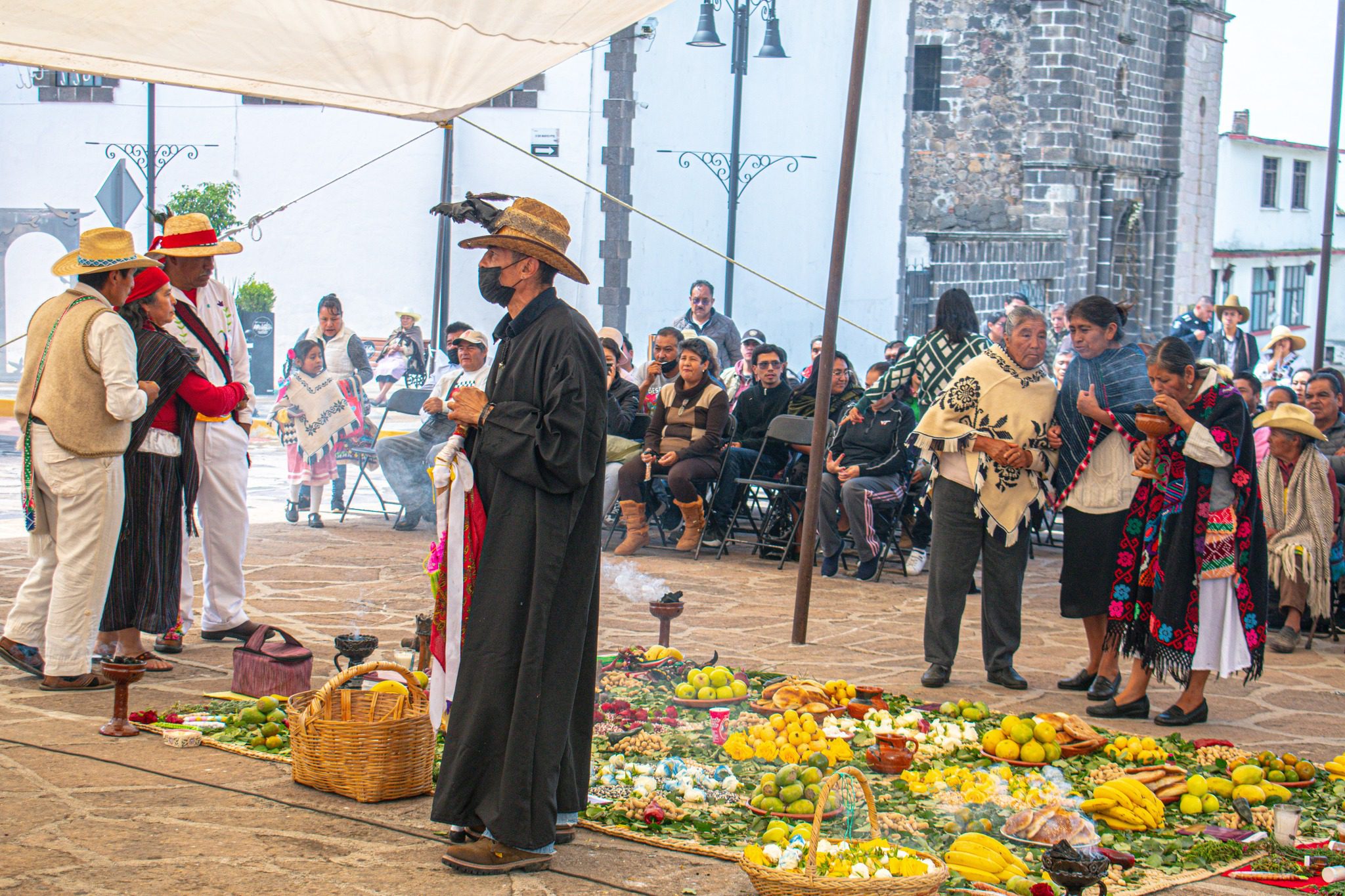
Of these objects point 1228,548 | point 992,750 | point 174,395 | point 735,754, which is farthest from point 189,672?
point 1228,548

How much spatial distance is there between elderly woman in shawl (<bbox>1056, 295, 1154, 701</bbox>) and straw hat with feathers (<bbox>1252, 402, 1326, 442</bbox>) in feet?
6.95

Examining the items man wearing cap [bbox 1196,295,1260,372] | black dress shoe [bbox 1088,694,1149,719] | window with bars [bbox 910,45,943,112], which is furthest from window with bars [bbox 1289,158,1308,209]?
black dress shoe [bbox 1088,694,1149,719]

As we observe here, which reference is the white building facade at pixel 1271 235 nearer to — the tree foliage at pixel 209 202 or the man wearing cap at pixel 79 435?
the tree foliage at pixel 209 202

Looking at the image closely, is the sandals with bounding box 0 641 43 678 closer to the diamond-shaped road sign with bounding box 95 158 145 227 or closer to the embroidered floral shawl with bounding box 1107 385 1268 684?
the embroidered floral shawl with bounding box 1107 385 1268 684

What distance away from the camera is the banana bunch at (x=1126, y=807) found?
4.56 meters

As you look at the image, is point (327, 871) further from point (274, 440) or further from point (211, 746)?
point (274, 440)

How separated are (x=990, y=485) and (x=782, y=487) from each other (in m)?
3.36

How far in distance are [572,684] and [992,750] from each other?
2.02 m

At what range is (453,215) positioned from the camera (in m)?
4.13

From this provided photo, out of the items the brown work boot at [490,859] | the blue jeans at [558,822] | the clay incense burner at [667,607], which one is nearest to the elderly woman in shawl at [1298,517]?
the clay incense burner at [667,607]

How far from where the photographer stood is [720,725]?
5.45 meters

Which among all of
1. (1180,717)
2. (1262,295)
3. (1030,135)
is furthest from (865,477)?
(1262,295)

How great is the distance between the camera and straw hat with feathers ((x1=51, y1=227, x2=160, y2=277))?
5770 mm

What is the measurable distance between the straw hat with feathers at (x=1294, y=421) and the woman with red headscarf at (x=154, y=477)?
18.6ft
